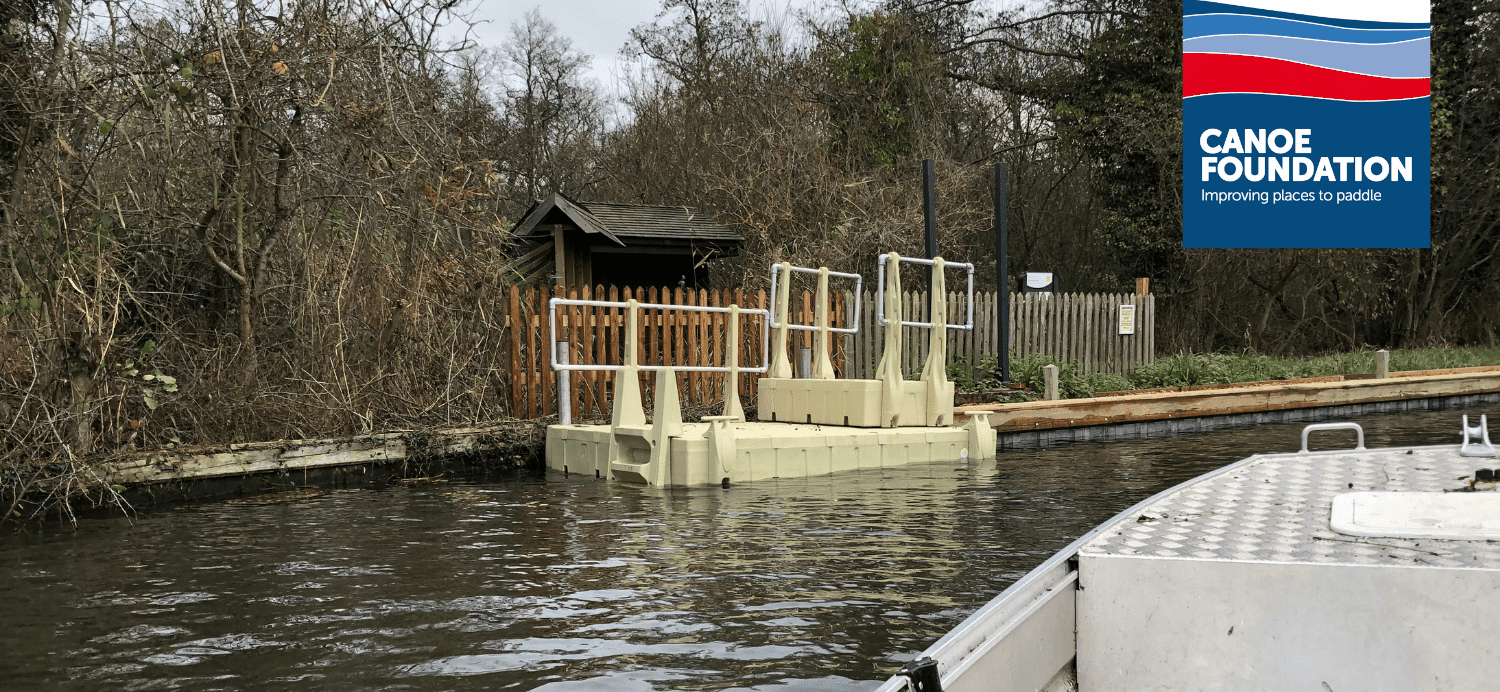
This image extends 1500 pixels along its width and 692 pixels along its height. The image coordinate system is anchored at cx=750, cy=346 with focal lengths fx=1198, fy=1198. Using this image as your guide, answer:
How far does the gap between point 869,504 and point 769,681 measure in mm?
4714

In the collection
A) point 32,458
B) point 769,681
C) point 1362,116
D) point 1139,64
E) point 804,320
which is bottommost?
point 769,681

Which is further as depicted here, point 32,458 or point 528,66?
point 528,66

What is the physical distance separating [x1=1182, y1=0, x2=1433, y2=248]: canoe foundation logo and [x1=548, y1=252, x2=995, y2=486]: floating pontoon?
9.77m

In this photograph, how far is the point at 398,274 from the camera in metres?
11.5

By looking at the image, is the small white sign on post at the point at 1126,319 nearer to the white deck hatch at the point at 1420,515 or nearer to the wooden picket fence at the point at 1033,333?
the wooden picket fence at the point at 1033,333

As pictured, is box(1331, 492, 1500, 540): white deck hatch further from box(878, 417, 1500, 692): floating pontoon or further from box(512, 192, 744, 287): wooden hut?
box(512, 192, 744, 287): wooden hut

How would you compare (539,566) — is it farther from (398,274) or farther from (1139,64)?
(1139,64)

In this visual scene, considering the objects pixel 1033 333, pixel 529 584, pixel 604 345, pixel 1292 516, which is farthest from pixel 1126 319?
pixel 1292 516

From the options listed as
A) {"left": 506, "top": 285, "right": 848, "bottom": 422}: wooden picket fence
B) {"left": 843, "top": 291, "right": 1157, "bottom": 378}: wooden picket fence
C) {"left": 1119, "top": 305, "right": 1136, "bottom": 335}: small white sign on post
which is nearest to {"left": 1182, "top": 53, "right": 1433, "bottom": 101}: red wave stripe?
{"left": 843, "top": 291, "right": 1157, "bottom": 378}: wooden picket fence

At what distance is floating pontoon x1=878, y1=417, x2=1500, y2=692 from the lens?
9.58 feet

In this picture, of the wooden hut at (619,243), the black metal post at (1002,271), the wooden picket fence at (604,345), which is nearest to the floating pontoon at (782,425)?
the wooden picket fence at (604,345)

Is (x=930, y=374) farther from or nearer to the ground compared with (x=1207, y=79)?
nearer to the ground

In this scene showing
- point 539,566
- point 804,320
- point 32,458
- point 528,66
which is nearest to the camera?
point 539,566

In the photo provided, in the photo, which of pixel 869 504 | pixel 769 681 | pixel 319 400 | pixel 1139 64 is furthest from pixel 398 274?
pixel 1139 64
